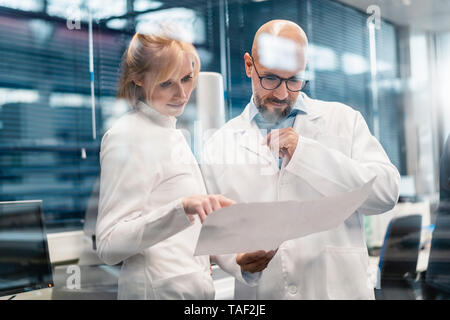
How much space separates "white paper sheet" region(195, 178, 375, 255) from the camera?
2.64ft

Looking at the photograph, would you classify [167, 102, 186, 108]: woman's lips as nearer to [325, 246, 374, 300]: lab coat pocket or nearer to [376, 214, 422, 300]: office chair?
[325, 246, 374, 300]: lab coat pocket

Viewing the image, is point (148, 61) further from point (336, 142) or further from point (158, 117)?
point (336, 142)

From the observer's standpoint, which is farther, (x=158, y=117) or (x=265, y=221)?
(x=158, y=117)

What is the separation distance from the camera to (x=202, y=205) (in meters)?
0.86

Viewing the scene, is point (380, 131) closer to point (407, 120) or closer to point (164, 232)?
point (407, 120)

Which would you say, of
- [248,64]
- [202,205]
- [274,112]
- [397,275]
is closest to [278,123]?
[274,112]

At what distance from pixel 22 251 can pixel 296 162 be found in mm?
736

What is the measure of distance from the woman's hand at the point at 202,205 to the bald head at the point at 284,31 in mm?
316

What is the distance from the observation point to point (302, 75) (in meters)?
0.96

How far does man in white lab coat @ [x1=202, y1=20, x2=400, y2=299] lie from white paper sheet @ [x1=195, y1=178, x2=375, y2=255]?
0.09m

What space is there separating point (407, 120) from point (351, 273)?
367 mm

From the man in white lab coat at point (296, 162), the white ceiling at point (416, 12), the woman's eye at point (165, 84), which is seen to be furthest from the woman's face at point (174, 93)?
the white ceiling at point (416, 12)

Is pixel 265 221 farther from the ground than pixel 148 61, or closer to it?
closer to it

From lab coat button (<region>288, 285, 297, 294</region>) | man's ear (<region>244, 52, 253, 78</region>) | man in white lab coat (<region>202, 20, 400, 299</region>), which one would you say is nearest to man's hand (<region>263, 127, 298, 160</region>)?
man in white lab coat (<region>202, 20, 400, 299</region>)
